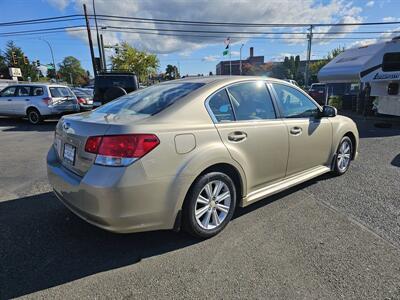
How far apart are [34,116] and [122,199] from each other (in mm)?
11870

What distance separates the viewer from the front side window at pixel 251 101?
321 centimetres

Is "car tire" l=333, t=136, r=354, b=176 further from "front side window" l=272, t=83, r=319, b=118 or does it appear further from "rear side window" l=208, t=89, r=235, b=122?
"rear side window" l=208, t=89, r=235, b=122

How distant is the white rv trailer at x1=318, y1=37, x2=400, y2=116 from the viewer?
33.4 feet

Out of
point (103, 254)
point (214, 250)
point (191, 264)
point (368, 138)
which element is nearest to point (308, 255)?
point (214, 250)

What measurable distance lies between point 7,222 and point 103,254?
57.8 inches

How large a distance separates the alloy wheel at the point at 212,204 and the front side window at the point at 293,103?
1.34 meters

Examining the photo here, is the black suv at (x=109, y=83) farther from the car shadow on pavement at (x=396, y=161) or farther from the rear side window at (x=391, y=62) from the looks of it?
the rear side window at (x=391, y=62)

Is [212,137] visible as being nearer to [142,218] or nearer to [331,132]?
[142,218]

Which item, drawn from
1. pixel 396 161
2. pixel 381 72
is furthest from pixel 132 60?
pixel 396 161

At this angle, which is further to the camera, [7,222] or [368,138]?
[368,138]

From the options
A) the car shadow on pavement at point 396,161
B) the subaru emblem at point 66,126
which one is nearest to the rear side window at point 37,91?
the subaru emblem at point 66,126

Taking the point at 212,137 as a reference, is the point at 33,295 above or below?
below

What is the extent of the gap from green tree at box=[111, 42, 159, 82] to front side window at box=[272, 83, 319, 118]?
38.0 m

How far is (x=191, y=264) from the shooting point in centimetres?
260
